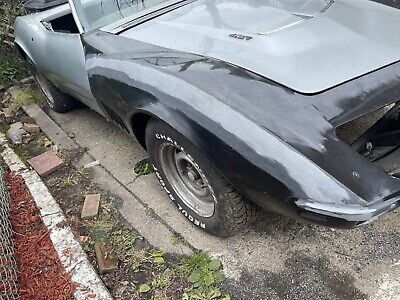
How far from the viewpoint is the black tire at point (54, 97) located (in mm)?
4723

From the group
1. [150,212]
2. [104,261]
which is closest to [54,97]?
[150,212]

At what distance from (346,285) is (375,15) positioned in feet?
5.42

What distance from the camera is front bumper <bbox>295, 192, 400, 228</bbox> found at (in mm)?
1970

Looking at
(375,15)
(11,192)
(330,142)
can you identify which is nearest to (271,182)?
(330,142)

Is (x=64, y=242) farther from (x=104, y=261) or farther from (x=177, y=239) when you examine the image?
(x=177, y=239)

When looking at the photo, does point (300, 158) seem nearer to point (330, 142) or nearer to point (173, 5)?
point (330, 142)

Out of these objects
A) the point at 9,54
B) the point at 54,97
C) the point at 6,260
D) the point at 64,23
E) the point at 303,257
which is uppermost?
the point at 64,23

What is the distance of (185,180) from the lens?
306 cm

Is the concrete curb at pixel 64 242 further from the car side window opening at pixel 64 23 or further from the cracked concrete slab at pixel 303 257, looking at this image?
the car side window opening at pixel 64 23

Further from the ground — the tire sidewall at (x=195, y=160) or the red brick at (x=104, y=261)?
the tire sidewall at (x=195, y=160)

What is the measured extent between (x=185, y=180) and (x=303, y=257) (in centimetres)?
87

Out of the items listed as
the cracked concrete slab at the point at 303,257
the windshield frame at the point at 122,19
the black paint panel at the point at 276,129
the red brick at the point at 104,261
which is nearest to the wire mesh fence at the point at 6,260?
the red brick at the point at 104,261

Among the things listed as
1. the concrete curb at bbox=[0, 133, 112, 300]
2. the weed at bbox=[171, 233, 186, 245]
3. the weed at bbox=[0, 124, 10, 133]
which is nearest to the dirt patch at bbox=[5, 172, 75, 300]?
the concrete curb at bbox=[0, 133, 112, 300]

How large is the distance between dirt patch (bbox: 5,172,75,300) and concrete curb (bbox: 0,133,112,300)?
4 cm
